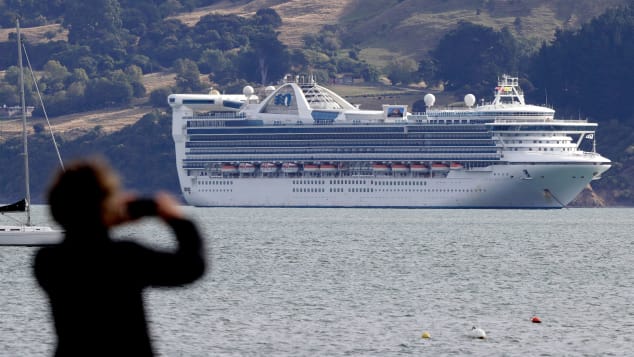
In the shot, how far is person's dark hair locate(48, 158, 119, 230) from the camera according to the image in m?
9.87

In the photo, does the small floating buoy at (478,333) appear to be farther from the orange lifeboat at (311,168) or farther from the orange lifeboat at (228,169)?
the orange lifeboat at (228,169)

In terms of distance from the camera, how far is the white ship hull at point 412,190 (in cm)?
14038

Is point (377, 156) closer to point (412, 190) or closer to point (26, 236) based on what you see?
point (412, 190)

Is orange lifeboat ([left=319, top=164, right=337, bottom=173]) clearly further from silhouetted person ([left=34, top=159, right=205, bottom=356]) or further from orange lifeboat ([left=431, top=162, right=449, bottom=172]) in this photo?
silhouetted person ([left=34, top=159, right=205, bottom=356])

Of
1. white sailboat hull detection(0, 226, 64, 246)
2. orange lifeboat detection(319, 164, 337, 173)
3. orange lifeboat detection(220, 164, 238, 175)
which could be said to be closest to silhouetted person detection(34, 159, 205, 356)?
white sailboat hull detection(0, 226, 64, 246)

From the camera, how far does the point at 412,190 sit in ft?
480

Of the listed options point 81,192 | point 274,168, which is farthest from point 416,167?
point 81,192

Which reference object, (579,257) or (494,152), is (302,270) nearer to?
(579,257)

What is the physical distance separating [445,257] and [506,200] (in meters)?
72.0

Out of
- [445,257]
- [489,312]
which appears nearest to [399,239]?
[445,257]

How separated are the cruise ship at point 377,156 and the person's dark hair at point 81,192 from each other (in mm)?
130431

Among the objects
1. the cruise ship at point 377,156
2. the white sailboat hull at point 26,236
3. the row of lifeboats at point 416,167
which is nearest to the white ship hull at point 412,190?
the cruise ship at point 377,156

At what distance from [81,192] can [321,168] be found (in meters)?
142

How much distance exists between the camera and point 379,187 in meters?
148
